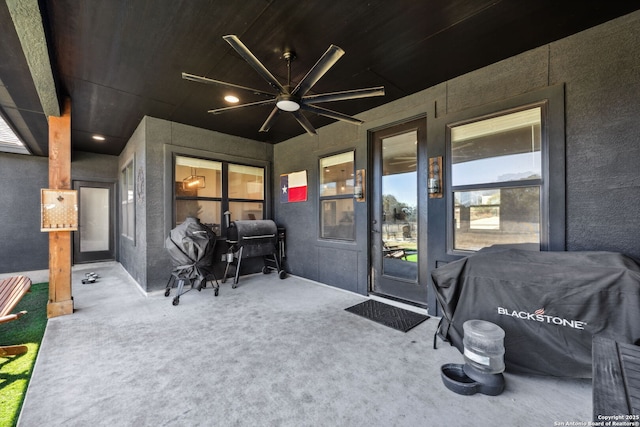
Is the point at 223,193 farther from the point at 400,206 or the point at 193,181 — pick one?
the point at 400,206

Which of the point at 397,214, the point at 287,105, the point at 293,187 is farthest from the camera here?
the point at 293,187

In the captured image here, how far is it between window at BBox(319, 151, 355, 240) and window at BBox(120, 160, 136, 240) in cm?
353

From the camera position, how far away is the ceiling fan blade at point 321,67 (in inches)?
76.7

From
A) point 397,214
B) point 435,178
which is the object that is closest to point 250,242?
point 397,214

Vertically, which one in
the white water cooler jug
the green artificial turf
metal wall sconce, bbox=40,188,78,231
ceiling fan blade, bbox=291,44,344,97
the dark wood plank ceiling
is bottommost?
the green artificial turf

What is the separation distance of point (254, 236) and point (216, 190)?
1216mm

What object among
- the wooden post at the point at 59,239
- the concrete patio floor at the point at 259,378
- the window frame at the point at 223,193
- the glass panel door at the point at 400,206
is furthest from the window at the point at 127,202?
the glass panel door at the point at 400,206

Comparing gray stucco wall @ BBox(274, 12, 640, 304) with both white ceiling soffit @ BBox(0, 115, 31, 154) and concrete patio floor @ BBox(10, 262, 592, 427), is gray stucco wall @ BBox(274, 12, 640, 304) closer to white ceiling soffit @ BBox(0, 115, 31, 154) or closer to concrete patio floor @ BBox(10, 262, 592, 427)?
concrete patio floor @ BBox(10, 262, 592, 427)

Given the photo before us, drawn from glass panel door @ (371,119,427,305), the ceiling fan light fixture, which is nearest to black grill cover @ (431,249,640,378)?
glass panel door @ (371,119,427,305)

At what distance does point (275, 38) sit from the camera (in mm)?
2430

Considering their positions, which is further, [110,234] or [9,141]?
[110,234]

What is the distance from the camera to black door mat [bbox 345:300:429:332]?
300 cm

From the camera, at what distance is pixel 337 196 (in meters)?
4.57

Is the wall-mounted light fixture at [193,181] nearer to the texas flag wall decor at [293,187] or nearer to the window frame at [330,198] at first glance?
the texas flag wall decor at [293,187]
